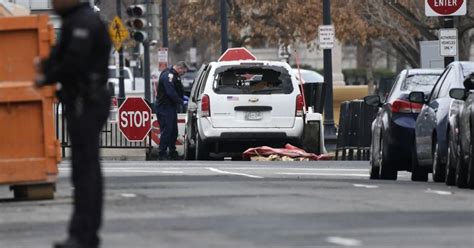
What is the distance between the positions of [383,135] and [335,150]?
44.0ft

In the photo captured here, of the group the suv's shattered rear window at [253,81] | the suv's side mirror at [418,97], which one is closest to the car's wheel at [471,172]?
the suv's side mirror at [418,97]

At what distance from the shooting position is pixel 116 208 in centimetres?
1508

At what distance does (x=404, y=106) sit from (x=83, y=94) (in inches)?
451

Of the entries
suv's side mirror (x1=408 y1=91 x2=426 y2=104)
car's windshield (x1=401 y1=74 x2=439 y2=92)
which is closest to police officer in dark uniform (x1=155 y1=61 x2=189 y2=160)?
car's windshield (x1=401 y1=74 x2=439 y2=92)

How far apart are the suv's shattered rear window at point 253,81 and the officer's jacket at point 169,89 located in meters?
3.81

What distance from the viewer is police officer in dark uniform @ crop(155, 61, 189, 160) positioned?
32.7 meters

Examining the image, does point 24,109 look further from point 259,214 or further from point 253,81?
point 253,81

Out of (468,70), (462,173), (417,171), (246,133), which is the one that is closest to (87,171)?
(462,173)

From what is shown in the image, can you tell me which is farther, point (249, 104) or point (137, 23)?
point (137, 23)

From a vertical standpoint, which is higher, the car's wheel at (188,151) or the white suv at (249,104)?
the white suv at (249,104)

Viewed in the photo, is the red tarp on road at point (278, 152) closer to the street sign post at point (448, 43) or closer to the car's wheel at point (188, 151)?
the car's wheel at point (188, 151)

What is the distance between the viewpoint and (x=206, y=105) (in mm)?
28531

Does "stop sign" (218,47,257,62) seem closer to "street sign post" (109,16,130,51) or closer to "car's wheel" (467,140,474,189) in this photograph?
"street sign post" (109,16,130,51)

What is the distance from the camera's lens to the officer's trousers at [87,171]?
1062 cm
